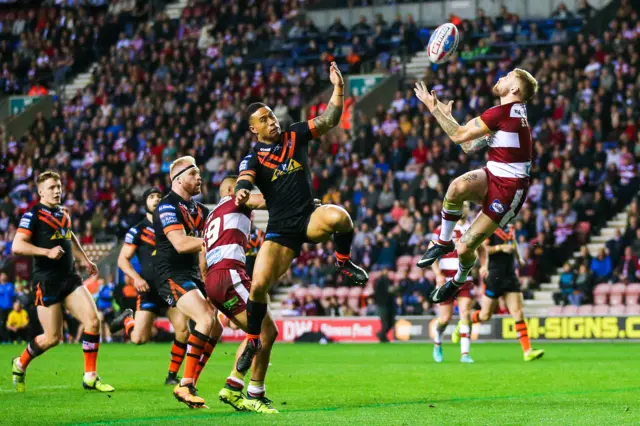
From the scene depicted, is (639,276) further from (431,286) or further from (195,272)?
(195,272)

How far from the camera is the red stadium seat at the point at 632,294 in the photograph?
24422 mm

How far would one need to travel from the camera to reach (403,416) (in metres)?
9.99

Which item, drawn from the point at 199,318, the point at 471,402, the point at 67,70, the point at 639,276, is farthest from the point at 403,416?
the point at 67,70

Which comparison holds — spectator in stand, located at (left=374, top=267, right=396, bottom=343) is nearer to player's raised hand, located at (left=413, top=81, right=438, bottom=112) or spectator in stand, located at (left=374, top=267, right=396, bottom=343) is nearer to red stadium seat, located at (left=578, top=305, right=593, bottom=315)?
red stadium seat, located at (left=578, top=305, right=593, bottom=315)

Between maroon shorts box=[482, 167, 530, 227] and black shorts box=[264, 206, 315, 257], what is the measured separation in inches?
82.4

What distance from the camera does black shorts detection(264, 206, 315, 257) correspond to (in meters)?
10.4

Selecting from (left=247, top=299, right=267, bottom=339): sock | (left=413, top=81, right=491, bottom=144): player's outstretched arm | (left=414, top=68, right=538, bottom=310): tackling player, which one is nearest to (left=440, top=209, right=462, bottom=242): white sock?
(left=414, top=68, right=538, bottom=310): tackling player

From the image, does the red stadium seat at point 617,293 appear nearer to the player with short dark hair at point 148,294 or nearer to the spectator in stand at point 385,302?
the spectator in stand at point 385,302

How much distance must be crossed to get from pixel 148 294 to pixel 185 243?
3.02 metres

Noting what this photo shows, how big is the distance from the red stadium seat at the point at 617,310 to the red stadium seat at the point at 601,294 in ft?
1.11

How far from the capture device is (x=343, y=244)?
34.5ft

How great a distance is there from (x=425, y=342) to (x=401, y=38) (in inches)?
535

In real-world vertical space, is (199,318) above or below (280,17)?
below

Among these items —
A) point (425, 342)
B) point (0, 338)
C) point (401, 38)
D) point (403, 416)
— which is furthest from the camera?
point (401, 38)
